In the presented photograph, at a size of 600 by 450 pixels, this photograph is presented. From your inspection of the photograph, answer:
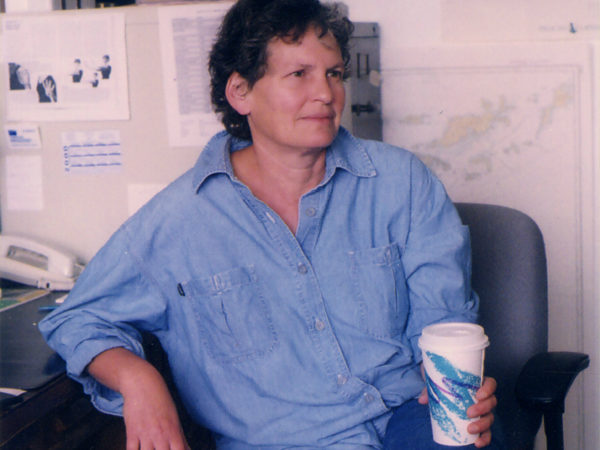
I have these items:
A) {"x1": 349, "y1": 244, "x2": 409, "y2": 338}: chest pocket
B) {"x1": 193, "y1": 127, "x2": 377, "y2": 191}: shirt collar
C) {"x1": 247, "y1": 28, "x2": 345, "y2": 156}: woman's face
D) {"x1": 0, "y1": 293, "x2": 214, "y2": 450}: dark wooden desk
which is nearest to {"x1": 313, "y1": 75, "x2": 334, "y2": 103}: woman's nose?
{"x1": 247, "y1": 28, "x2": 345, "y2": 156}: woman's face

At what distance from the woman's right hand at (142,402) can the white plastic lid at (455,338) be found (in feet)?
1.20

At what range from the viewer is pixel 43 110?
153cm

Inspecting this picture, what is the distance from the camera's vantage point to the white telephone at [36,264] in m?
1.47

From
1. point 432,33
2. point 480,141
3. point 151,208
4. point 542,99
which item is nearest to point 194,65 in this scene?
point 151,208

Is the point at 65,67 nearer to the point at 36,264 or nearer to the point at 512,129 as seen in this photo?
the point at 36,264

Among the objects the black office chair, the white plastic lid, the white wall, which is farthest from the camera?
the white wall

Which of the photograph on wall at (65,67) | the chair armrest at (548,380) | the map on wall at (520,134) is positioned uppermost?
the photograph on wall at (65,67)

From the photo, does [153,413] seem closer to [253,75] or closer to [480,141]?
[253,75]

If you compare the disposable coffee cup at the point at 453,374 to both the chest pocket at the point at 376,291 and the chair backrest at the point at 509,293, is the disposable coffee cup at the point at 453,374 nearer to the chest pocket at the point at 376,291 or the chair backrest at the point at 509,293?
the chest pocket at the point at 376,291

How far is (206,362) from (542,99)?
1125 millimetres

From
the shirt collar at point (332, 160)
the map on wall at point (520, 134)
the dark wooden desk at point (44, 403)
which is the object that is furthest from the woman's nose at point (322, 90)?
the map on wall at point (520, 134)

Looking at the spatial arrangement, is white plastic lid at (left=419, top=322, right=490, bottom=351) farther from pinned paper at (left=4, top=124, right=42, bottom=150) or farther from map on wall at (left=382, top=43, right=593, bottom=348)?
pinned paper at (left=4, top=124, right=42, bottom=150)

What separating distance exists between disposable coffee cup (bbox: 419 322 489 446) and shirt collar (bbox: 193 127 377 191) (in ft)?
1.15

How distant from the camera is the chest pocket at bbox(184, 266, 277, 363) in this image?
3.58 ft
